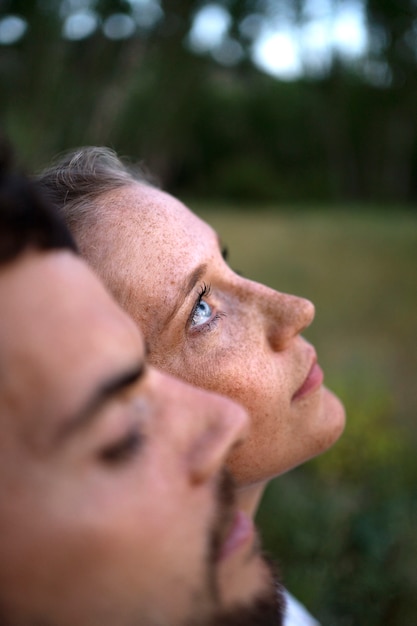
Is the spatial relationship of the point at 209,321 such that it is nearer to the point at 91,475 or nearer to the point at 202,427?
the point at 202,427

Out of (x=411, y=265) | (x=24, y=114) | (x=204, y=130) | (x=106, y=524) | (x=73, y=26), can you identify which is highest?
(x=106, y=524)

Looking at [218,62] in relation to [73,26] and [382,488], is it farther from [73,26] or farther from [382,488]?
[382,488]

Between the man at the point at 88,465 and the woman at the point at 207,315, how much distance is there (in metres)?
0.46

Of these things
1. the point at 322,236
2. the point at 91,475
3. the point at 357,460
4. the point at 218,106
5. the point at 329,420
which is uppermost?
the point at 91,475

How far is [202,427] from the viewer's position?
3.31ft

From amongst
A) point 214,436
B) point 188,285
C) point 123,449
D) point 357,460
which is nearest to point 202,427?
point 214,436

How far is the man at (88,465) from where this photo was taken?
853mm

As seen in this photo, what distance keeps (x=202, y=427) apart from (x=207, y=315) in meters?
0.59

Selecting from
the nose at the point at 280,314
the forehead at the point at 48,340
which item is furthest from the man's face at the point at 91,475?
the nose at the point at 280,314

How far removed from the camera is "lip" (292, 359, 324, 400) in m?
1.61

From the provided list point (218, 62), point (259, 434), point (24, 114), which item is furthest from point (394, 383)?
point (218, 62)

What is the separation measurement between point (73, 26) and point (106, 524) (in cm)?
503

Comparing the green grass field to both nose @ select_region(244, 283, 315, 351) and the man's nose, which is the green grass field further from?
the man's nose

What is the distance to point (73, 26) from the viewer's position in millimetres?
5137
